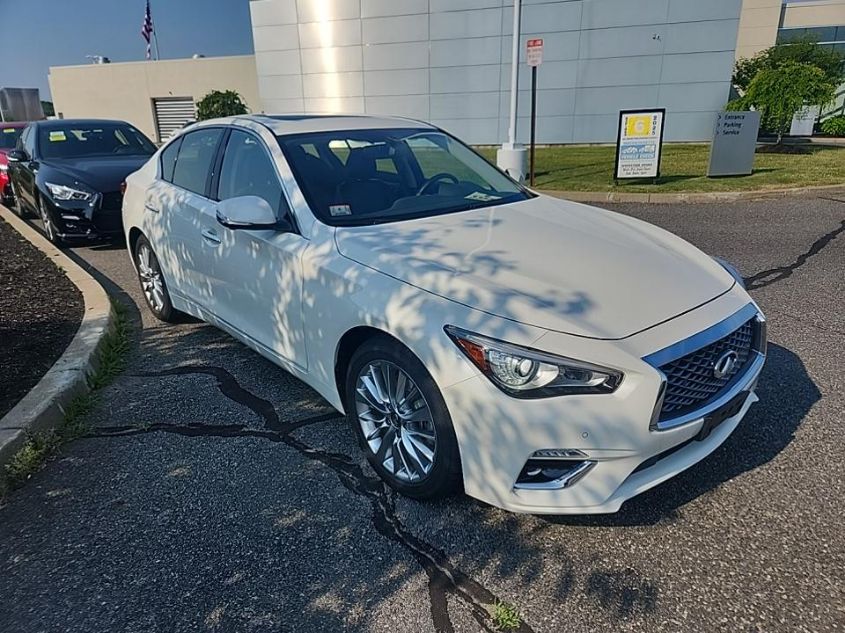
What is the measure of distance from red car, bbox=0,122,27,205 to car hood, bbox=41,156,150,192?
366 cm

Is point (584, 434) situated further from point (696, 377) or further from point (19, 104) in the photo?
point (19, 104)

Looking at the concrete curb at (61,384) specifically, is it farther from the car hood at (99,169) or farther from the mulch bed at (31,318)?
the car hood at (99,169)

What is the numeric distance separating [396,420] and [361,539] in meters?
0.54

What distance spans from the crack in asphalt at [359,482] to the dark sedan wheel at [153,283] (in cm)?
92

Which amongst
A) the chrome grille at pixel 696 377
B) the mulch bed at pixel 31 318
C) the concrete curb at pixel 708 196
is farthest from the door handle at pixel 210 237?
the concrete curb at pixel 708 196

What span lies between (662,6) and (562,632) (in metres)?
25.8

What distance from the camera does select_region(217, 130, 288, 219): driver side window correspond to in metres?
3.40

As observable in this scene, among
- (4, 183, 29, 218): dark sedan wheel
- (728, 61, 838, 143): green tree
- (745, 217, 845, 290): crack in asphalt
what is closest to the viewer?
(745, 217, 845, 290): crack in asphalt

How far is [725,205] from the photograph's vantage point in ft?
32.3

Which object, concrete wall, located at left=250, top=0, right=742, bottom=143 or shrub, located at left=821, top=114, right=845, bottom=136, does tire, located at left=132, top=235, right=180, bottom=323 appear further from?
shrub, located at left=821, top=114, right=845, bottom=136

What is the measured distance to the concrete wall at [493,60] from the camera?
2278 centimetres

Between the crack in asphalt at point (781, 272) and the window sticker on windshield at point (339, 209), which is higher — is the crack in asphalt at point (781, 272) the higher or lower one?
the lower one

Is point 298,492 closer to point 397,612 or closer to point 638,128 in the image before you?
point 397,612

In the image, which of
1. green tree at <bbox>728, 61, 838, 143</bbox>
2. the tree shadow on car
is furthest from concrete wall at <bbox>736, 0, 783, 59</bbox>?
the tree shadow on car
